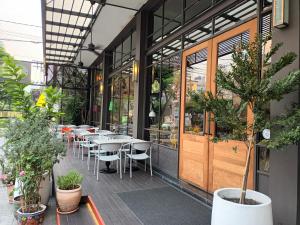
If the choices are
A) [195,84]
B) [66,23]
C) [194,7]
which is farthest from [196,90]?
[66,23]

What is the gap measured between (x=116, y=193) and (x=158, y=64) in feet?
10.7

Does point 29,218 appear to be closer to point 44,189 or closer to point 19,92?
point 44,189

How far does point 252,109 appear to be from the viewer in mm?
2127

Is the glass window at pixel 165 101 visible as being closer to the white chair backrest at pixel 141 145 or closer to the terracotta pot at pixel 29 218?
the white chair backrest at pixel 141 145

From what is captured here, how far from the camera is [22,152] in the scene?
3.18 metres

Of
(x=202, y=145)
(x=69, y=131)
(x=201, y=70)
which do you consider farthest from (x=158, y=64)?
(x=69, y=131)

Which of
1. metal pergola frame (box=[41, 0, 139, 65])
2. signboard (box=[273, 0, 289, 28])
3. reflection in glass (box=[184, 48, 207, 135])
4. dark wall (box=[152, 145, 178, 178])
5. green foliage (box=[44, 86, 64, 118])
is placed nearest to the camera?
signboard (box=[273, 0, 289, 28])

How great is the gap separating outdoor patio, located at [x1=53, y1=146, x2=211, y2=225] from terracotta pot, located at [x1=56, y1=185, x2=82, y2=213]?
15 cm

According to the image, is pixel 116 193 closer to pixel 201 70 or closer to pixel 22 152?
→ pixel 22 152

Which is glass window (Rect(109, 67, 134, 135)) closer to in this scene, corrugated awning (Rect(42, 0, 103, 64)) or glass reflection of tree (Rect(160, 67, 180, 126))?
glass reflection of tree (Rect(160, 67, 180, 126))

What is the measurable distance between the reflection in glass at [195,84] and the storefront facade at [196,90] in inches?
0.7

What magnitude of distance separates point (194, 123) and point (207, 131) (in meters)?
0.44

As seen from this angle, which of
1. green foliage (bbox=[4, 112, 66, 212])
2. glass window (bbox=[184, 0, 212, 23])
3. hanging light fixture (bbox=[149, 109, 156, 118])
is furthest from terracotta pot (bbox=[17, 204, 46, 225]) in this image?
glass window (bbox=[184, 0, 212, 23])

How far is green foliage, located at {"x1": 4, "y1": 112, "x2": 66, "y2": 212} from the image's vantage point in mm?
3125
